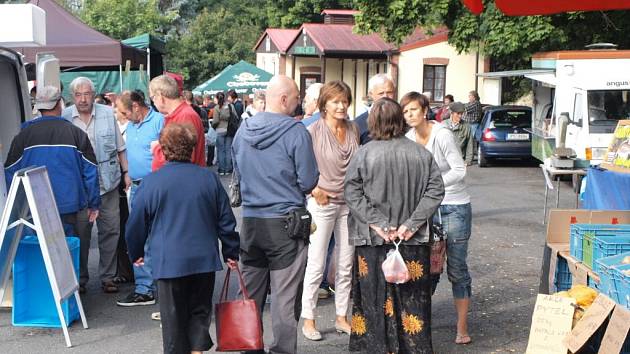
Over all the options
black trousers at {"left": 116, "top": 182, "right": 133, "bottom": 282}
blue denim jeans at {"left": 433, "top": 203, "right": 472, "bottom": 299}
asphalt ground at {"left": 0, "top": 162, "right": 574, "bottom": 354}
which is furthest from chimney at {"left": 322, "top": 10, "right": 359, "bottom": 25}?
blue denim jeans at {"left": 433, "top": 203, "right": 472, "bottom": 299}

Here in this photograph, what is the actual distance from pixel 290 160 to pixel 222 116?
15.0 meters

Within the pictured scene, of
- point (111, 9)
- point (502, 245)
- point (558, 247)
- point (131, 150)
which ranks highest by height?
point (111, 9)

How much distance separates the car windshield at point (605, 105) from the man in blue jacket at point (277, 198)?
13.5 meters

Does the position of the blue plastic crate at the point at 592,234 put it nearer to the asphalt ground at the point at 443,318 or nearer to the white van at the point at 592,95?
the asphalt ground at the point at 443,318

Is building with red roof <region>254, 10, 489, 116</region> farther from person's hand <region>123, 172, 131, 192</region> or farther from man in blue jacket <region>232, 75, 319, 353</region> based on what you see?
man in blue jacket <region>232, 75, 319, 353</region>

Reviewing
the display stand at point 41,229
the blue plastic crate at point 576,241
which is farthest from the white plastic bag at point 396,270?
the display stand at point 41,229

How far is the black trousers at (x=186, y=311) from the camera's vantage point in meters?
5.73

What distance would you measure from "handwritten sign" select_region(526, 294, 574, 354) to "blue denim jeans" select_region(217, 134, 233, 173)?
592 inches

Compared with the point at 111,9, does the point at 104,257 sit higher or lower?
lower

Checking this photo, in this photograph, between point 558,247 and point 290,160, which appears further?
point 558,247

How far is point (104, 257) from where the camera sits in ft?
28.8

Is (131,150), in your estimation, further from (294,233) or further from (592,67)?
(592,67)

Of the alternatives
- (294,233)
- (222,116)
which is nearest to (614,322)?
(294,233)

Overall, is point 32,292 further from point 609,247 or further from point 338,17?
point 338,17
